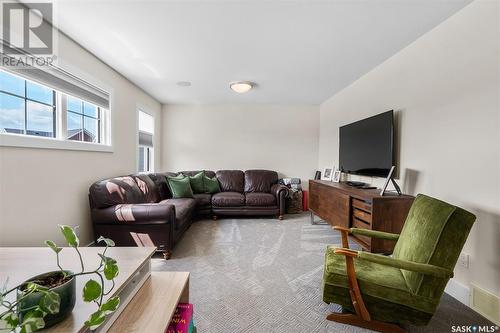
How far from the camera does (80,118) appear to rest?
2.68 meters

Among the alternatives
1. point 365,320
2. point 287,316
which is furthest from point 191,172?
point 365,320

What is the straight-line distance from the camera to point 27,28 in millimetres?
1941

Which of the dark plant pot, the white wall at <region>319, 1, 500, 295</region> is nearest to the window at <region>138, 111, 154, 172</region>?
the dark plant pot

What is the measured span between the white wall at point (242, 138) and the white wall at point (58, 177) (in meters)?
1.75

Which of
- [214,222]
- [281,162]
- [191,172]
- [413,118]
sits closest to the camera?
[413,118]

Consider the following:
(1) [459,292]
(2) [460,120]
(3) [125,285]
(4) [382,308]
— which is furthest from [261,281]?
(2) [460,120]

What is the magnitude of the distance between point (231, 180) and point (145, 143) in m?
1.90

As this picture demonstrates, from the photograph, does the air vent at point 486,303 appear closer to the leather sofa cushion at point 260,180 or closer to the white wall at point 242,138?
the leather sofa cushion at point 260,180

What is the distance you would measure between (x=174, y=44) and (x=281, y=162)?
3474 mm

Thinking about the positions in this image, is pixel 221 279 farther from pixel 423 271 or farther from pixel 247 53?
pixel 247 53

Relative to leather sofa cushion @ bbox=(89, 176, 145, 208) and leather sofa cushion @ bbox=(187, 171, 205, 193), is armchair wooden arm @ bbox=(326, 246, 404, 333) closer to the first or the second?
leather sofa cushion @ bbox=(89, 176, 145, 208)

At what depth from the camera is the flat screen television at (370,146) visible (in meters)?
2.53

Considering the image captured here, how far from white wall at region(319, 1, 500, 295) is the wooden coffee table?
220 cm

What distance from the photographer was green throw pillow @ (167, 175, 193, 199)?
13.2 ft
